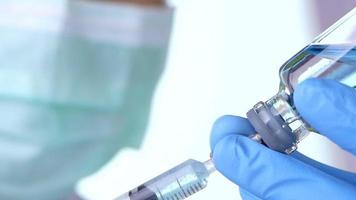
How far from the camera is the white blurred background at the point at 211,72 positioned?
4.25 feet

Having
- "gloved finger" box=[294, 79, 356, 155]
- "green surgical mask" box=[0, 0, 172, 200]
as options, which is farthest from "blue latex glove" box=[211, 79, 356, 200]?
"green surgical mask" box=[0, 0, 172, 200]

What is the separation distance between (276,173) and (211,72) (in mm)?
725

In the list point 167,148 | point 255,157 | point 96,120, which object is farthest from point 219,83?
point 255,157

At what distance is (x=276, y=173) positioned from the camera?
65 centimetres

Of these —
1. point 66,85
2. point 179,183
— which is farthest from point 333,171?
point 66,85

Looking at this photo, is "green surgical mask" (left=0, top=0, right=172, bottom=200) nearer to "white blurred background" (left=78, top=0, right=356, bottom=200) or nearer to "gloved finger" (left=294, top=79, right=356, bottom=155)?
"white blurred background" (left=78, top=0, right=356, bottom=200)

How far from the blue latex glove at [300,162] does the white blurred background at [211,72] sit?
603mm

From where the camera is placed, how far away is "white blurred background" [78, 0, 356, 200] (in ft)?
4.25

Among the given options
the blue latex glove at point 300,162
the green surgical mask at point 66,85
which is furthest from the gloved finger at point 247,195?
the green surgical mask at point 66,85

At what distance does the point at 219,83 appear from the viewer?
53.6 inches

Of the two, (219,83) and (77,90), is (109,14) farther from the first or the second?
(219,83)

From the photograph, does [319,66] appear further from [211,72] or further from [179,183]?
[211,72]

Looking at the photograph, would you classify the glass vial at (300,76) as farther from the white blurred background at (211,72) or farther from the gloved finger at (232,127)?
the white blurred background at (211,72)

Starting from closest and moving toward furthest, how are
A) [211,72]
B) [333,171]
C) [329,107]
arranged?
[329,107], [333,171], [211,72]
